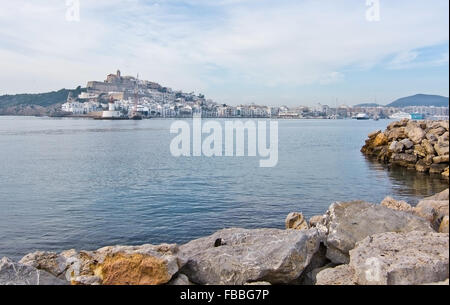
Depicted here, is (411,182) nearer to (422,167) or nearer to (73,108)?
(422,167)

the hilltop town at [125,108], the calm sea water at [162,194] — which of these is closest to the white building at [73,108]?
the hilltop town at [125,108]

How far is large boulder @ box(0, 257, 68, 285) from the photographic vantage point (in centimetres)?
507

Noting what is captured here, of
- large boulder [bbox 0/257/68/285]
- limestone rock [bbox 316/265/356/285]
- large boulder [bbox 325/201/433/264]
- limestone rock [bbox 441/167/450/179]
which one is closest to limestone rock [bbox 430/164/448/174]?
limestone rock [bbox 441/167/450/179]

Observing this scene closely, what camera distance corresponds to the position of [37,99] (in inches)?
6909

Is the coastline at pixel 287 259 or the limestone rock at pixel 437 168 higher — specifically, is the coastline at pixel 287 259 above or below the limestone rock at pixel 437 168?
above

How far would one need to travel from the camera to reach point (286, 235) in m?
5.80

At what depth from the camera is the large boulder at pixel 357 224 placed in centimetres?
580

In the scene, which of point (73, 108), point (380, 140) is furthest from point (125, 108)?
point (380, 140)

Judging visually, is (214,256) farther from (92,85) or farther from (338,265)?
(92,85)

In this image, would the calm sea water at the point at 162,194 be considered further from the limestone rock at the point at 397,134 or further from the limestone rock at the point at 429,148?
the limestone rock at the point at 397,134

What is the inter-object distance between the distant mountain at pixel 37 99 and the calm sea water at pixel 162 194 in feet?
526

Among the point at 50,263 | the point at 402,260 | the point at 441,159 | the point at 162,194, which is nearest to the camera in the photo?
the point at 402,260

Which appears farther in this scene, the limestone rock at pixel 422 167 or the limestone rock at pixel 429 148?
the limestone rock at pixel 429 148

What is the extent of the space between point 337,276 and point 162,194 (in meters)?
Answer: 11.3
